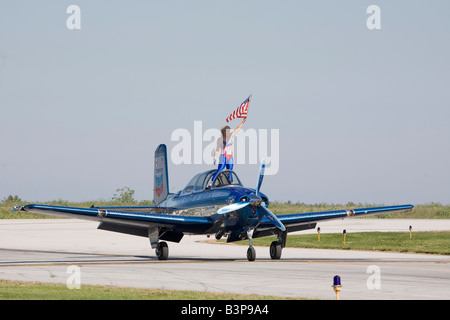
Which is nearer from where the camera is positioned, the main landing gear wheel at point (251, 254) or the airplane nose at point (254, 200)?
the airplane nose at point (254, 200)

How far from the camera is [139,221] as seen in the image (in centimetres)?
2709

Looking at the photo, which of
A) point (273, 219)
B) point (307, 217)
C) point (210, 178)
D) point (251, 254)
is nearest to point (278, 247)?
point (251, 254)

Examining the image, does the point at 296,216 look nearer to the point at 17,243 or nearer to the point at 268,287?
the point at 268,287

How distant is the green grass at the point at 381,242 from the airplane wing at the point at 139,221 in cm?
1070

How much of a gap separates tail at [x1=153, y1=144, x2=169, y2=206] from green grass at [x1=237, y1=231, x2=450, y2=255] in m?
8.05

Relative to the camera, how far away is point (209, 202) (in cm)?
2734

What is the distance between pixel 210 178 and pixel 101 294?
12680mm

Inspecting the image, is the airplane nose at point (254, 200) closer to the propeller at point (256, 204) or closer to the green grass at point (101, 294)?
the propeller at point (256, 204)

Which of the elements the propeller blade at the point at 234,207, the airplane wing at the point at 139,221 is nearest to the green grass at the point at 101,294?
the airplane wing at the point at 139,221

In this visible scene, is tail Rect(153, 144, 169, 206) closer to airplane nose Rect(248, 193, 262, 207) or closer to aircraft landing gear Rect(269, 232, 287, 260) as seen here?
aircraft landing gear Rect(269, 232, 287, 260)

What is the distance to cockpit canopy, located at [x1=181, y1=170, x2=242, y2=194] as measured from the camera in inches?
1086

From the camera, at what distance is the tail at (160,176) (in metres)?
34.1

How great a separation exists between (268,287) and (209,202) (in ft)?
33.0
